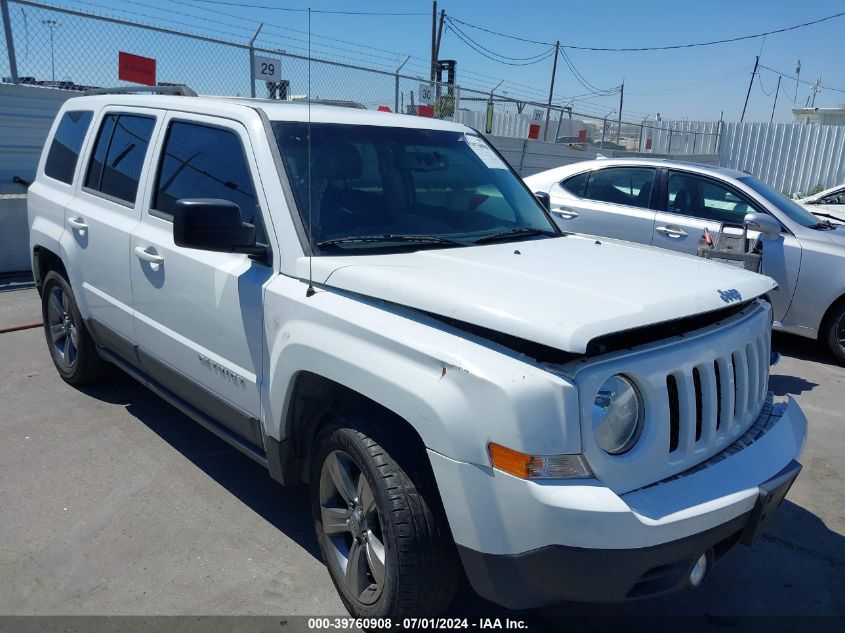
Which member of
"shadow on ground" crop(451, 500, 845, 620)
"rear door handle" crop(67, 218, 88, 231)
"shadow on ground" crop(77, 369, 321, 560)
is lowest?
"shadow on ground" crop(77, 369, 321, 560)

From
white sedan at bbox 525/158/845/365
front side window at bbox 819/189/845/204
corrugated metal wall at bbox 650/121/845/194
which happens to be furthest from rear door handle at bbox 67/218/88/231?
corrugated metal wall at bbox 650/121/845/194

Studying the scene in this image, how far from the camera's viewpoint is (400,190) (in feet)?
11.4

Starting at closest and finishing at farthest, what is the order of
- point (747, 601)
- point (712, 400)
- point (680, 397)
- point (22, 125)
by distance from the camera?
1. point (680, 397)
2. point (712, 400)
3. point (747, 601)
4. point (22, 125)

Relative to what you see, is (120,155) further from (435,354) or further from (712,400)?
(712,400)

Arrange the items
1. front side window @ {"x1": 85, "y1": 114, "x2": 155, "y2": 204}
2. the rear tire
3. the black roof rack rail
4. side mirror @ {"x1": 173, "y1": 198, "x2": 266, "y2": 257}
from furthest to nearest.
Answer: the rear tire → the black roof rack rail → front side window @ {"x1": 85, "y1": 114, "x2": 155, "y2": 204} → side mirror @ {"x1": 173, "y1": 198, "x2": 266, "y2": 257}

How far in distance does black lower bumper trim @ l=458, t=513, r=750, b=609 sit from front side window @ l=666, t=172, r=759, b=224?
5.38 m

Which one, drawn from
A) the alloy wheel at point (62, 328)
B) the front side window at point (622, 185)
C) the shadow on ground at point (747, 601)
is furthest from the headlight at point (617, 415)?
the front side window at point (622, 185)

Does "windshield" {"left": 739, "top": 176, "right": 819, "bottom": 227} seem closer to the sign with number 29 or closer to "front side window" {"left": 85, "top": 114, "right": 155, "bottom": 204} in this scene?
"front side window" {"left": 85, "top": 114, "right": 155, "bottom": 204}

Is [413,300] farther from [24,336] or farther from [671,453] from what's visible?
[24,336]

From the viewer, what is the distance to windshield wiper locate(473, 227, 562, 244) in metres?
3.38

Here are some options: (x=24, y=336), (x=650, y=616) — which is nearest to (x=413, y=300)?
(x=650, y=616)

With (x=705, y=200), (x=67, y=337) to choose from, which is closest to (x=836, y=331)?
(x=705, y=200)

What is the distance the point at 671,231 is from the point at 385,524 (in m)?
5.64

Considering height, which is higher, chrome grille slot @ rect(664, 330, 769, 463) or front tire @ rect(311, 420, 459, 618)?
chrome grille slot @ rect(664, 330, 769, 463)
